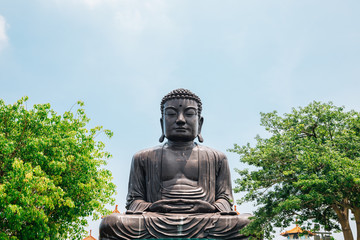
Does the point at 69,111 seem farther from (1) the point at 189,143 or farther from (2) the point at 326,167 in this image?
(2) the point at 326,167

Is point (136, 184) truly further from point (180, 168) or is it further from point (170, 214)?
point (170, 214)

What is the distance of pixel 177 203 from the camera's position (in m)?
8.52

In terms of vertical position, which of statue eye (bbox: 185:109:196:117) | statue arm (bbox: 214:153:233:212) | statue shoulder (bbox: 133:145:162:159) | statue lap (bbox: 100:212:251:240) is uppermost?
statue eye (bbox: 185:109:196:117)

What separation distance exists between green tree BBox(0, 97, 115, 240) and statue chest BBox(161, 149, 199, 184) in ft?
10.7

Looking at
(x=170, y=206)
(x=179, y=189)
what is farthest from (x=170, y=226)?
(x=179, y=189)

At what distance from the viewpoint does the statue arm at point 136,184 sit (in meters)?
9.15

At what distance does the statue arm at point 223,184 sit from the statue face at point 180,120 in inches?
37.8

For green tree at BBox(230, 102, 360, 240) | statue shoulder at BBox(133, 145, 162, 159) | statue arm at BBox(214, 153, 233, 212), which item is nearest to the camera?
green tree at BBox(230, 102, 360, 240)

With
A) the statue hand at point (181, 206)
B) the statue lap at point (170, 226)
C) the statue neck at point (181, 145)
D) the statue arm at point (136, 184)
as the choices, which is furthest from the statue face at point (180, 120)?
the statue lap at point (170, 226)

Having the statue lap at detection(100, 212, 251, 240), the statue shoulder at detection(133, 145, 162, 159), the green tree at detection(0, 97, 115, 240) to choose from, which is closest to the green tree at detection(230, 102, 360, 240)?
the statue lap at detection(100, 212, 251, 240)

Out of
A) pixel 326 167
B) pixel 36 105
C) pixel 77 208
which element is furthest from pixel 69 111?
pixel 326 167

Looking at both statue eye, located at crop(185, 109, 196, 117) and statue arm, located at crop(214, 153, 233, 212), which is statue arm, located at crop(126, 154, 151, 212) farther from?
statue arm, located at crop(214, 153, 233, 212)

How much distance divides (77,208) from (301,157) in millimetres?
7232

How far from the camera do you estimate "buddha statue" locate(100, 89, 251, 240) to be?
7.93 metres
